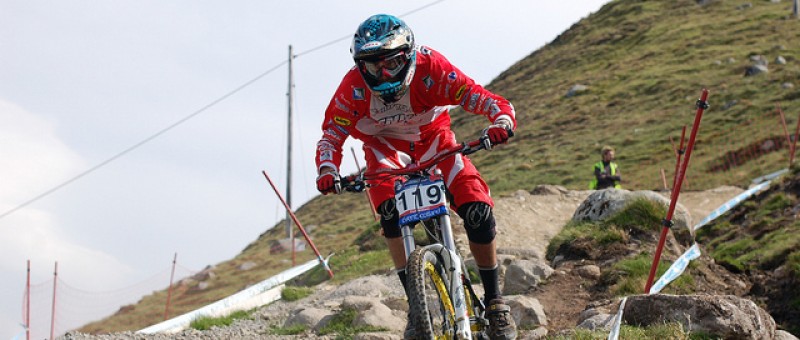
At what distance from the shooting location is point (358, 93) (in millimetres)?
6570

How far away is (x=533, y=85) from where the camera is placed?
70.9 meters

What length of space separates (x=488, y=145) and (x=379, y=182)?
0.89 meters

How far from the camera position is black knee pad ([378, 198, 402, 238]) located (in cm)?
636

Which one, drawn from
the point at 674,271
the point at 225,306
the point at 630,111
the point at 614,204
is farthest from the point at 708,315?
the point at 630,111

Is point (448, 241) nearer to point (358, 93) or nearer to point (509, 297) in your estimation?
point (358, 93)

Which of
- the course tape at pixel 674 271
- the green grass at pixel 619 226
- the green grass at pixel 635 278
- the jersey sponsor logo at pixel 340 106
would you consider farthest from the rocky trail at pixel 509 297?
the jersey sponsor logo at pixel 340 106

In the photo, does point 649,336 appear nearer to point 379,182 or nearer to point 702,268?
point 379,182

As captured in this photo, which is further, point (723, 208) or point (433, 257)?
point (723, 208)

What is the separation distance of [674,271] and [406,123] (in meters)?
5.01

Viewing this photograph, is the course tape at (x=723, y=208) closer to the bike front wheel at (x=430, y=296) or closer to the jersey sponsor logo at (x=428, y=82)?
the jersey sponsor logo at (x=428, y=82)

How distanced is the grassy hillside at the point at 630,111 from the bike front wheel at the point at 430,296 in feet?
35.2

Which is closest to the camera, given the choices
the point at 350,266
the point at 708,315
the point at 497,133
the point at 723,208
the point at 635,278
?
the point at 497,133

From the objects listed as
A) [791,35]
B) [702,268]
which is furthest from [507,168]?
[702,268]

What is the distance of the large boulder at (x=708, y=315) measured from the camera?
23.4 ft
